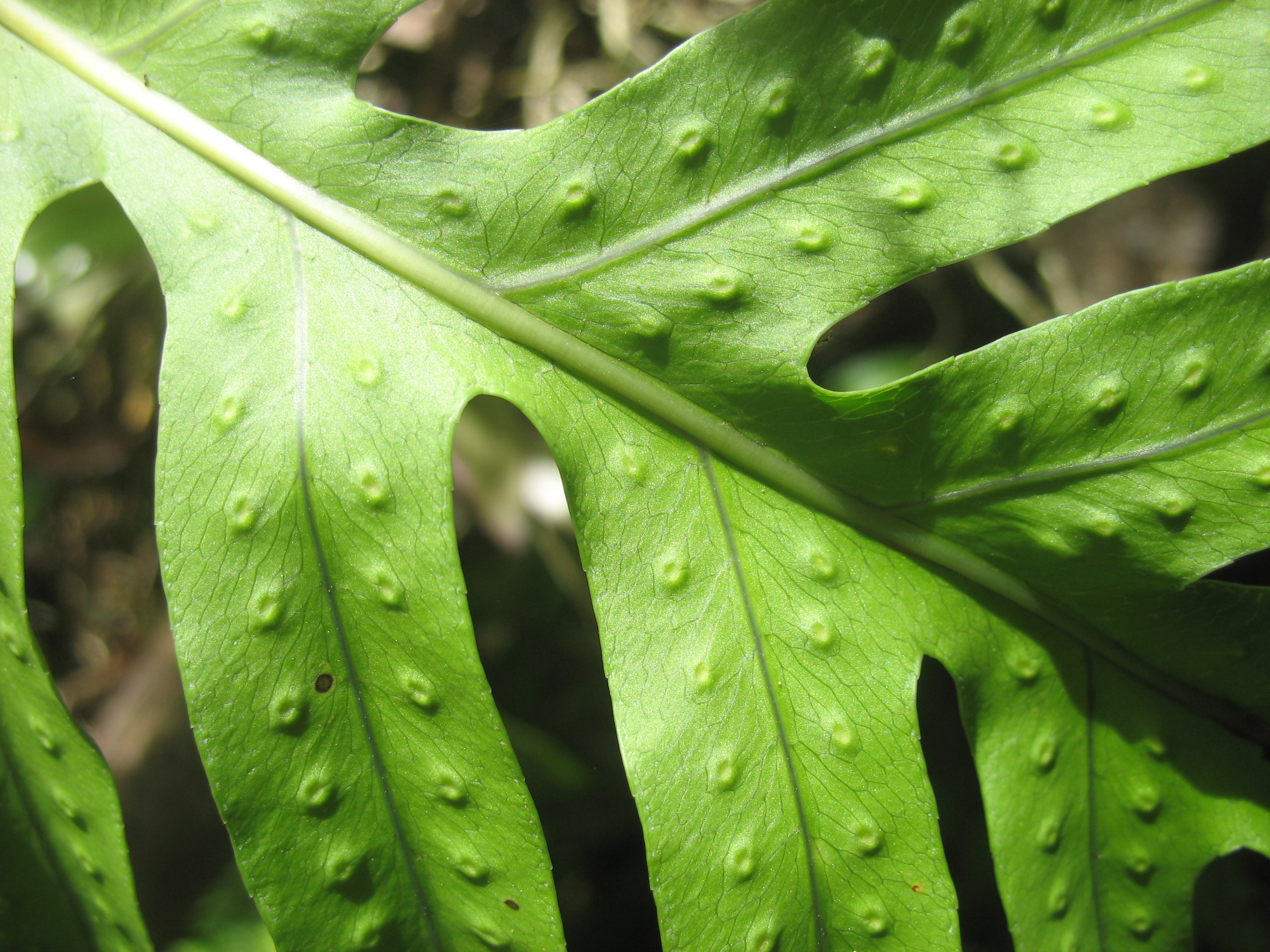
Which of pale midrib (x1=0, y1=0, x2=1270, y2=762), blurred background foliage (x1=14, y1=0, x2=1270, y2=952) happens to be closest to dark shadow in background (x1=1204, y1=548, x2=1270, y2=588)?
pale midrib (x1=0, y1=0, x2=1270, y2=762)

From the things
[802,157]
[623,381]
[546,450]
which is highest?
[802,157]

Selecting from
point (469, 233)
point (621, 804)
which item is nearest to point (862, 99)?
point (469, 233)

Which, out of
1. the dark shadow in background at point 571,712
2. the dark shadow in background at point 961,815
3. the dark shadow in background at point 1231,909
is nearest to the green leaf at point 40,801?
the dark shadow in background at point 571,712

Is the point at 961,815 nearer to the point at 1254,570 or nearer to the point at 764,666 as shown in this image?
the point at 1254,570

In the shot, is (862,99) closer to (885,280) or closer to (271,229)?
(885,280)

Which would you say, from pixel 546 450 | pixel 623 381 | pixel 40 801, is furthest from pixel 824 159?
pixel 40 801

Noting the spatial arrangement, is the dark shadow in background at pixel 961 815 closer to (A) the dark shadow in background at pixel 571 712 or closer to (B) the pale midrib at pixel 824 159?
(A) the dark shadow in background at pixel 571 712
